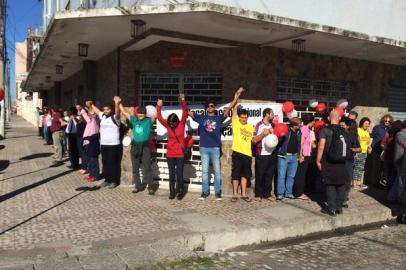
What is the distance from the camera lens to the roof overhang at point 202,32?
6.64 m

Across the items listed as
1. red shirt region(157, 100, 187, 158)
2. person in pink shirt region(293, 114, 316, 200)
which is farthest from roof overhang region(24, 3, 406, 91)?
person in pink shirt region(293, 114, 316, 200)

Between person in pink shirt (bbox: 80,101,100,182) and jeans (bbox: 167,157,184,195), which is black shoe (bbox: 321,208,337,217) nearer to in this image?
jeans (bbox: 167,157,184,195)

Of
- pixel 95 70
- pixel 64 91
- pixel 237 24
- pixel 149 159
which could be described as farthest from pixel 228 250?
pixel 64 91

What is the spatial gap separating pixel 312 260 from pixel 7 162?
996cm

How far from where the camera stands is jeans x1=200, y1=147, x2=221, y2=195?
773 cm

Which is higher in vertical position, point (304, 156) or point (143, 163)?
point (304, 156)

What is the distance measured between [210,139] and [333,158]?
2.12m

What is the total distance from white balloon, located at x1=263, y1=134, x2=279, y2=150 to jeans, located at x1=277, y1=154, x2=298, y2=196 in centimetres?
53

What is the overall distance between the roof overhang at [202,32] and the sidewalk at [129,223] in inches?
118

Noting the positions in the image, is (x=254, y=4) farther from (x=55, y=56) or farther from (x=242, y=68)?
(x=55, y=56)

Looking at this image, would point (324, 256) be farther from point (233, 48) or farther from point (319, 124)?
point (233, 48)

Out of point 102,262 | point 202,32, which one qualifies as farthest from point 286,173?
point 102,262

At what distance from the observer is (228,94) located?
870 centimetres

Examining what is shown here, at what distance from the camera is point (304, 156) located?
8.19 m
